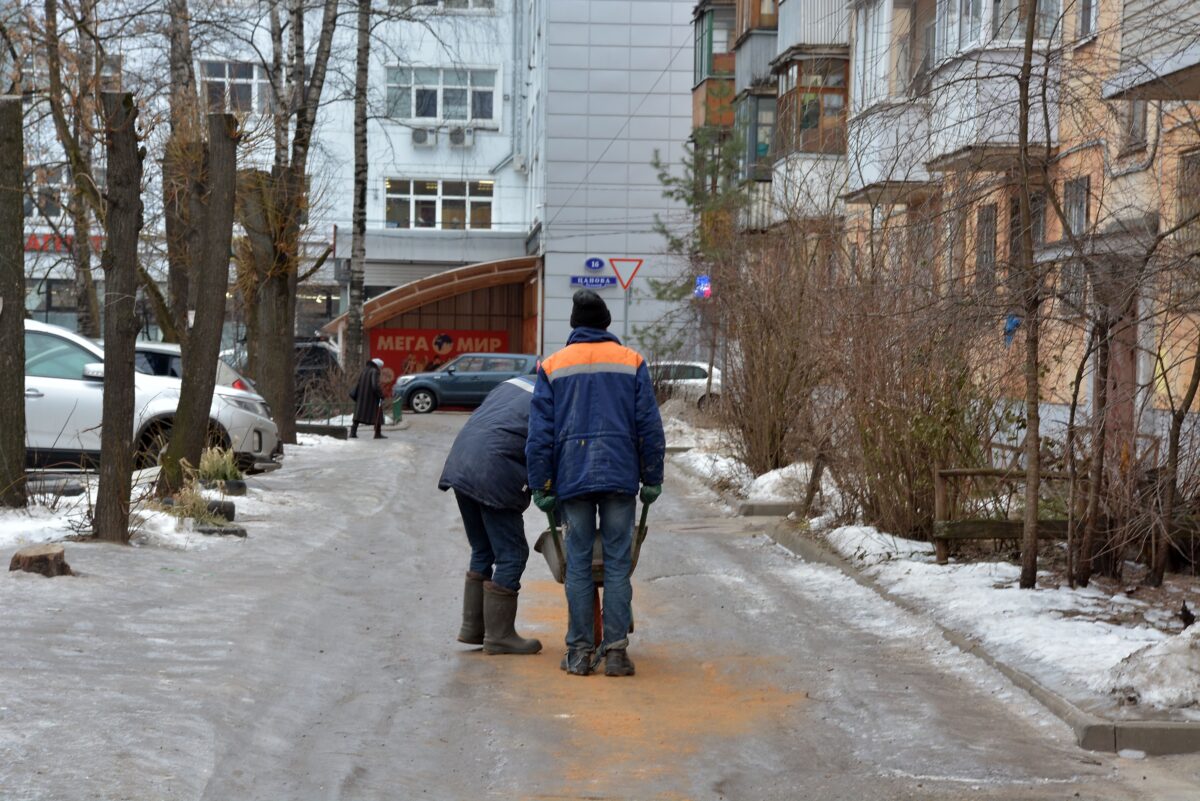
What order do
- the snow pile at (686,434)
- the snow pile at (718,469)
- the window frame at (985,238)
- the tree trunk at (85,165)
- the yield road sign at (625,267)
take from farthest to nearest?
the yield road sign at (625,267)
the snow pile at (686,434)
the tree trunk at (85,165)
the snow pile at (718,469)
the window frame at (985,238)

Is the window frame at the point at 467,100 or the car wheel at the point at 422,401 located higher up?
the window frame at the point at 467,100

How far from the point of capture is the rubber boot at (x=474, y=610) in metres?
8.45

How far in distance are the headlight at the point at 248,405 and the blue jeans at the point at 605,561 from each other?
10.6 meters

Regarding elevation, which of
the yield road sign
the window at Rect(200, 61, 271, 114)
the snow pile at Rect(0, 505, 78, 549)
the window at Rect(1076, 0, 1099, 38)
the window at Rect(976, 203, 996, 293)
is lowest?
the snow pile at Rect(0, 505, 78, 549)

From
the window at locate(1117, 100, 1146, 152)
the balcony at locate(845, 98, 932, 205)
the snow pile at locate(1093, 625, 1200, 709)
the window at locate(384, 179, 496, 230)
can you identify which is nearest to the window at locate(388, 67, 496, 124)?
the window at locate(384, 179, 496, 230)

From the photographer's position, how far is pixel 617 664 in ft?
25.6

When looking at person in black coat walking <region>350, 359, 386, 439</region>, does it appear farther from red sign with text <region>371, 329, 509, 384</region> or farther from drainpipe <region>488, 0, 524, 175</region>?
drainpipe <region>488, 0, 524, 175</region>

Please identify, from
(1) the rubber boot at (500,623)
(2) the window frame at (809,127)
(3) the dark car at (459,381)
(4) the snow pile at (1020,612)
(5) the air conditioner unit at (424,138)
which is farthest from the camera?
(5) the air conditioner unit at (424,138)

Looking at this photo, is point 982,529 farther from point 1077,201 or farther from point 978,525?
point 1077,201

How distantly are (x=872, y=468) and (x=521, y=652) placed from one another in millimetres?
4587

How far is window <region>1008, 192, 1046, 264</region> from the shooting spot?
9378mm

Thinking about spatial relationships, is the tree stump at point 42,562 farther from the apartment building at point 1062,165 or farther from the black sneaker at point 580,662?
the apartment building at point 1062,165

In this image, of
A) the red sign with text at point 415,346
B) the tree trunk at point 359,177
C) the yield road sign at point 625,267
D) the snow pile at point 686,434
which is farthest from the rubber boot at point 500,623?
the red sign with text at point 415,346

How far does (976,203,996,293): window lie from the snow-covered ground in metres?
1.92
